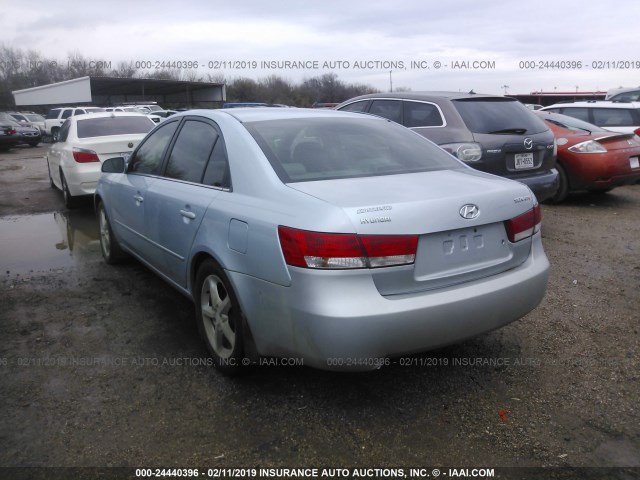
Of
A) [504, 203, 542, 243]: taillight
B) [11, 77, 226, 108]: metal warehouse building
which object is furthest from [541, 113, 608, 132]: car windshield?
[11, 77, 226, 108]: metal warehouse building

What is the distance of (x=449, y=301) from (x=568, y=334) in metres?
1.57

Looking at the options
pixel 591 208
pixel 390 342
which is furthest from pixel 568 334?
pixel 591 208

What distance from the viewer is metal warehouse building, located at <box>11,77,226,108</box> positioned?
49.5m

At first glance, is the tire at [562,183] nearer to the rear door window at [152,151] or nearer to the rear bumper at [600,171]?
the rear bumper at [600,171]

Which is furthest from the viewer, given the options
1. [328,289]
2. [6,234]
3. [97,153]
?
[97,153]

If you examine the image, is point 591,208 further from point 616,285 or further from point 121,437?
point 121,437

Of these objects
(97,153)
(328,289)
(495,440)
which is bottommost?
(495,440)

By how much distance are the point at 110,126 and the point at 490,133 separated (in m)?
5.81

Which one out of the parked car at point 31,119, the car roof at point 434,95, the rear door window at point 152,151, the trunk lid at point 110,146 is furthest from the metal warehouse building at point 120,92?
the rear door window at point 152,151

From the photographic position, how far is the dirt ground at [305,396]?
2.63 meters

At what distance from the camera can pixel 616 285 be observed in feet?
15.9

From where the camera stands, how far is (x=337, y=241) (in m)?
2.56

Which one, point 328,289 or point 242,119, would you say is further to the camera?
point 242,119

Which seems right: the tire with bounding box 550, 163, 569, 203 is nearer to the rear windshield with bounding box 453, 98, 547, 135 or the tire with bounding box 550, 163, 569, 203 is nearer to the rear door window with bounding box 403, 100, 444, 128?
the rear windshield with bounding box 453, 98, 547, 135
